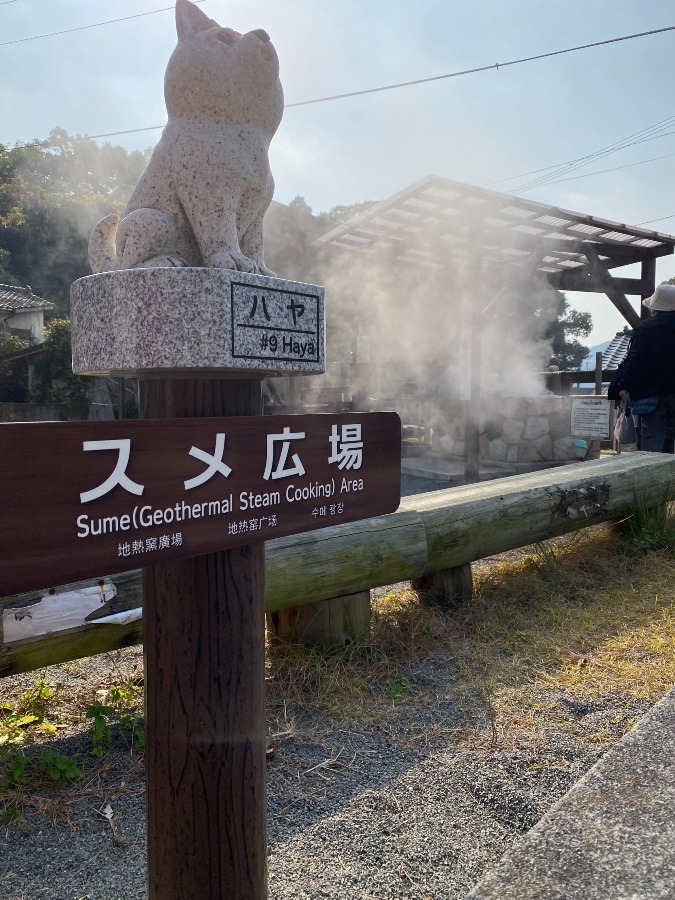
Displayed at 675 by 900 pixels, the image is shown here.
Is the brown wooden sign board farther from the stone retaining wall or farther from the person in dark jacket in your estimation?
the stone retaining wall

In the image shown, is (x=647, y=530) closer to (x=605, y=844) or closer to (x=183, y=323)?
(x=605, y=844)

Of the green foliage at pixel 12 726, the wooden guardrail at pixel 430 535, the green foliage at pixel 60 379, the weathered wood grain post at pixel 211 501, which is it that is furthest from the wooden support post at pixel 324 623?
the green foliage at pixel 60 379

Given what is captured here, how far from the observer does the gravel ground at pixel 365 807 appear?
1.96 meters

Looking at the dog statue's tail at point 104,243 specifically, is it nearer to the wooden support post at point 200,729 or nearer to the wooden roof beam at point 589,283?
the wooden support post at point 200,729

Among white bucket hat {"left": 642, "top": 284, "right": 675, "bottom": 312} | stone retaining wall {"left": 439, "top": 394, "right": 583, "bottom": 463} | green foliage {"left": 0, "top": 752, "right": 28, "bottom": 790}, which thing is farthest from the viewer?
stone retaining wall {"left": 439, "top": 394, "right": 583, "bottom": 463}

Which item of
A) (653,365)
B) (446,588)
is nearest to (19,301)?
(653,365)

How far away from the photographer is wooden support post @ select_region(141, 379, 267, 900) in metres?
1.42

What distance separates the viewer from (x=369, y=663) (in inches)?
132

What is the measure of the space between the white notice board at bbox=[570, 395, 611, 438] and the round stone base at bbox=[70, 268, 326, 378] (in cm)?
678

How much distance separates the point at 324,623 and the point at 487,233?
6.71 meters

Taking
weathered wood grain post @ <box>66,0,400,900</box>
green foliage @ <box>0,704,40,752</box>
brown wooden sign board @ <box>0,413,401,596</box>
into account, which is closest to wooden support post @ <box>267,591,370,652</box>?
green foliage @ <box>0,704,40,752</box>

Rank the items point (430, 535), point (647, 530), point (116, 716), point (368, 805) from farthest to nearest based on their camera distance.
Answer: point (647, 530) < point (430, 535) < point (116, 716) < point (368, 805)

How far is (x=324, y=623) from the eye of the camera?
134 inches

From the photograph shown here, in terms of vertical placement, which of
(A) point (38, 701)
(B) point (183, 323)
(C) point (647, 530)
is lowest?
(A) point (38, 701)
